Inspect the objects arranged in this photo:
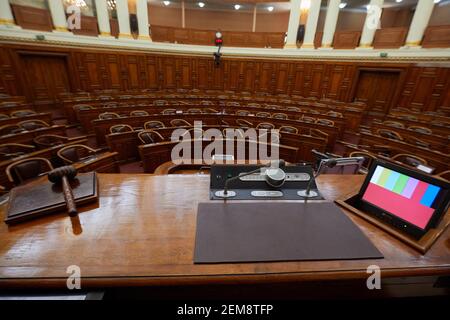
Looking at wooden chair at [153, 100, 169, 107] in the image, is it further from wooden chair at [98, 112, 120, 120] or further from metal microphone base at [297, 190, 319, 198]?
metal microphone base at [297, 190, 319, 198]

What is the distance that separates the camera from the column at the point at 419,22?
6.79 meters

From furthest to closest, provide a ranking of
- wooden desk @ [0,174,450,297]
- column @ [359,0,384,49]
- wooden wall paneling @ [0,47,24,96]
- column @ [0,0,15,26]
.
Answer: column @ [359,0,384,49]
wooden wall paneling @ [0,47,24,96]
column @ [0,0,15,26]
wooden desk @ [0,174,450,297]

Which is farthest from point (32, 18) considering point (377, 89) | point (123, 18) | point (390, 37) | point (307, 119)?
point (377, 89)

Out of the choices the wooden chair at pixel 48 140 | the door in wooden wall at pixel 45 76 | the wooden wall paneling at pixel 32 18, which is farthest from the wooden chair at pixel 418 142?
the wooden wall paneling at pixel 32 18

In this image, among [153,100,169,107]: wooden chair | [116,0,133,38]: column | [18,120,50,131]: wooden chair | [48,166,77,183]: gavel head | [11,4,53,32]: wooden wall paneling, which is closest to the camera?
[48,166,77,183]: gavel head

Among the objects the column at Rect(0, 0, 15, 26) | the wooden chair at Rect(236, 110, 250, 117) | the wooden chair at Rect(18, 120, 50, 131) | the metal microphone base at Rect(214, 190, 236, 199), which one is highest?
the column at Rect(0, 0, 15, 26)

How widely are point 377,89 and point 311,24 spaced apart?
371 centimetres

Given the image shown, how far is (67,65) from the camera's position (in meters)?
7.90

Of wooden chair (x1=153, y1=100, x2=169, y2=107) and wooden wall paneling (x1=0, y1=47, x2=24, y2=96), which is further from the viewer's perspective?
wooden chair (x1=153, y1=100, x2=169, y2=107)

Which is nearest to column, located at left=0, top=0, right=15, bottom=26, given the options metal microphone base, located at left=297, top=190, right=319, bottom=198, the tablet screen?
metal microphone base, located at left=297, top=190, right=319, bottom=198

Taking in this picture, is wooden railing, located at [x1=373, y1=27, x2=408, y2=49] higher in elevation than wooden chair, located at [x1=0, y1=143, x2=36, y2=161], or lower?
higher

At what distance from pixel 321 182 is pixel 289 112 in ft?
18.6

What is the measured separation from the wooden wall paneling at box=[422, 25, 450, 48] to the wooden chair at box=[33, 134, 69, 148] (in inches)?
417

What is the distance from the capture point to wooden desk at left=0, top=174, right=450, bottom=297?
2.99ft
